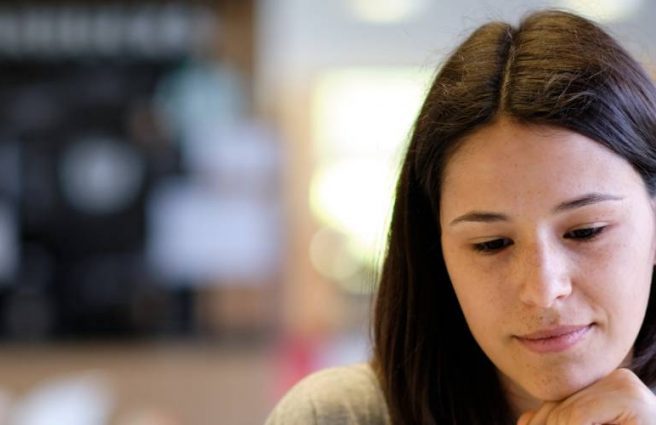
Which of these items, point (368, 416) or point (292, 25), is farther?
point (292, 25)

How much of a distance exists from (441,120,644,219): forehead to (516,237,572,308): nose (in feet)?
0.15

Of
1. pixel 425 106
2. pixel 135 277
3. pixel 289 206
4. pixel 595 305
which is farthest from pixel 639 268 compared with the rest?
pixel 289 206

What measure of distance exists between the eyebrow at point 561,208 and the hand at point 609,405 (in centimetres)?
19

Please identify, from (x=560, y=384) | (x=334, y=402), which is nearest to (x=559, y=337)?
(x=560, y=384)

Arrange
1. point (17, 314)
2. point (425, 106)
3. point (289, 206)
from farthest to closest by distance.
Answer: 1. point (289, 206)
2. point (17, 314)
3. point (425, 106)

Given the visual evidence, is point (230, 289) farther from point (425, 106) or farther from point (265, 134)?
point (425, 106)

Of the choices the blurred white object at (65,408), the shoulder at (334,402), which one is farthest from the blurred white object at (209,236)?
the shoulder at (334,402)

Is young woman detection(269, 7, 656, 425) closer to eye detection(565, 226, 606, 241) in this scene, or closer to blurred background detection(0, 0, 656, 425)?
eye detection(565, 226, 606, 241)

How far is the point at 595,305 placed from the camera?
110 cm

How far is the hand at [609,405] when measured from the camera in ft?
3.67

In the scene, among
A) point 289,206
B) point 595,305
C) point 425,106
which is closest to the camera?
point 595,305

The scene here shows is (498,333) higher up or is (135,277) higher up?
(498,333)

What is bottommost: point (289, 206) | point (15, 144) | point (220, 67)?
point (289, 206)

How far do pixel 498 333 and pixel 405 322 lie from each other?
0.62 ft
